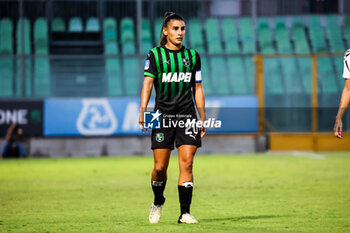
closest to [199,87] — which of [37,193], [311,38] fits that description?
[37,193]

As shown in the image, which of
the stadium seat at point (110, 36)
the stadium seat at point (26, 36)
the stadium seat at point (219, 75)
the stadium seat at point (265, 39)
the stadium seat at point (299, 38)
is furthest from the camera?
the stadium seat at point (299, 38)

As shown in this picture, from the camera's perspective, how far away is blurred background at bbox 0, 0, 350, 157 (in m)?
20.2

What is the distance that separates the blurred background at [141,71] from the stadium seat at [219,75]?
31mm

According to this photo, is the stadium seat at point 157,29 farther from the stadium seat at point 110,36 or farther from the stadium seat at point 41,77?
the stadium seat at point 41,77

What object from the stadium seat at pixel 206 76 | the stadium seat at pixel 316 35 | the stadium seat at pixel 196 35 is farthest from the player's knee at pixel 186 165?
the stadium seat at pixel 316 35

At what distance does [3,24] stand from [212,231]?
59.0 feet

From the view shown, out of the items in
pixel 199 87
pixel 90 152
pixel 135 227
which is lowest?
pixel 90 152

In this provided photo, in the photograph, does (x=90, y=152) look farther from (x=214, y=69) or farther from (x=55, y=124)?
(x=214, y=69)

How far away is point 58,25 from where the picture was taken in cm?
2400

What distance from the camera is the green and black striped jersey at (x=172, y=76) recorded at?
A: 22.5ft

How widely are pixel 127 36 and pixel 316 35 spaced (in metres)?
6.49

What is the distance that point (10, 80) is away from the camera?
2136 centimetres

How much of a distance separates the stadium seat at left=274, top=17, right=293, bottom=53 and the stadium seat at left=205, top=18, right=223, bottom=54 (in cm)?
202

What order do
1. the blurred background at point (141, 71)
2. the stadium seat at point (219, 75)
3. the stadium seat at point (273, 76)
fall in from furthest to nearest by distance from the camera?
the stadium seat at point (219, 75) < the stadium seat at point (273, 76) < the blurred background at point (141, 71)
